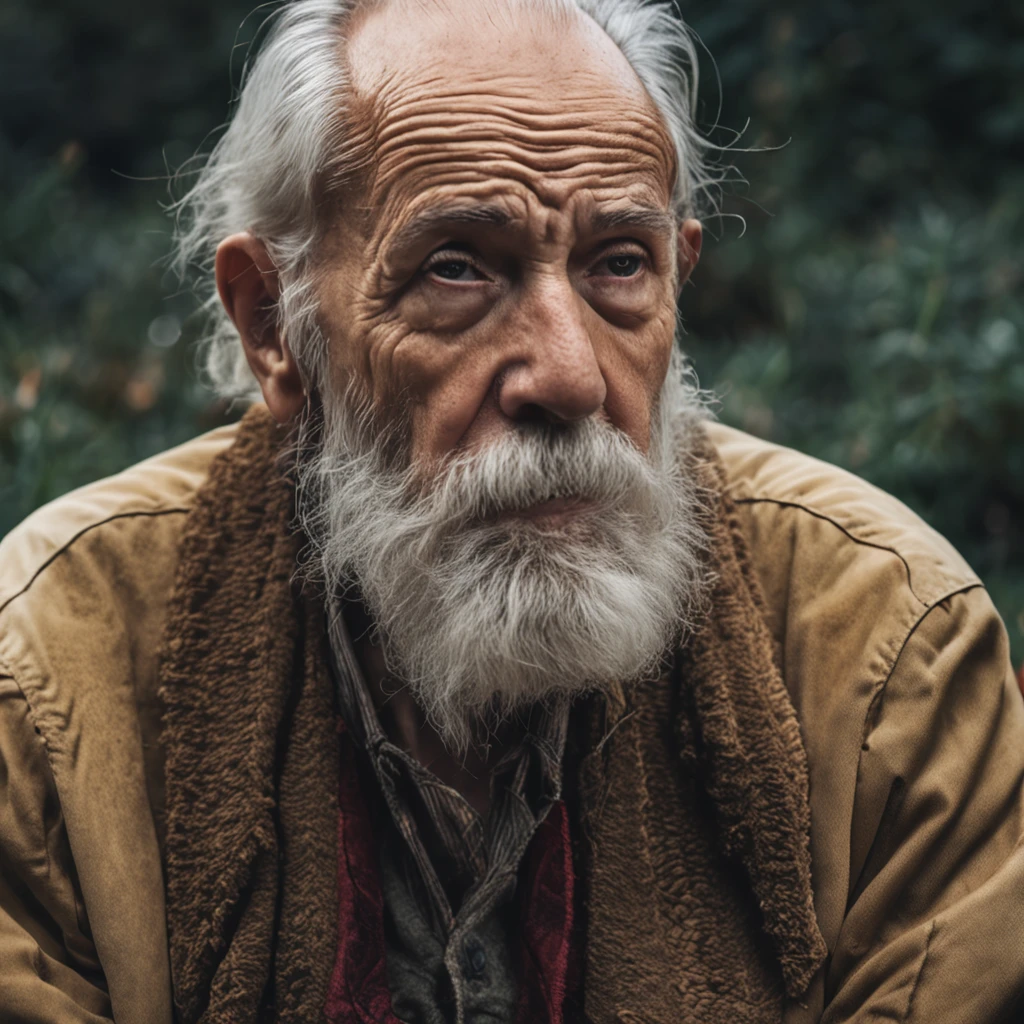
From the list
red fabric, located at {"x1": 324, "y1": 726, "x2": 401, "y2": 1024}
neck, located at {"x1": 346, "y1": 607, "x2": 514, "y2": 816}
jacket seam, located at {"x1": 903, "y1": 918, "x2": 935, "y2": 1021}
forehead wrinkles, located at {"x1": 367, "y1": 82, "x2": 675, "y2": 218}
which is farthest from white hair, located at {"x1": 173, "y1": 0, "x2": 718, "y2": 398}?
jacket seam, located at {"x1": 903, "y1": 918, "x2": 935, "y2": 1021}

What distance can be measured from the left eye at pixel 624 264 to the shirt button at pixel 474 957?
120cm

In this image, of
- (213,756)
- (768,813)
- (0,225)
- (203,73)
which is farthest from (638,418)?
(203,73)

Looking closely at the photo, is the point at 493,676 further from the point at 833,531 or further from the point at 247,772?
the point at 833,531

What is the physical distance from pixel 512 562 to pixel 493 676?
0.66 ft

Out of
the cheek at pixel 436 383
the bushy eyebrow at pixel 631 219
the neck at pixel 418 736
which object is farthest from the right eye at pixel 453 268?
the neck at pixel 418 736

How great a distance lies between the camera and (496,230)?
2.06 m

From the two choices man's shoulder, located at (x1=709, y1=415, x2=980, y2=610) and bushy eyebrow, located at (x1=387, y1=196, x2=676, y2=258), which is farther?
man's shoulder, located at (x1=709, y1=415, x2=980, y2=610)

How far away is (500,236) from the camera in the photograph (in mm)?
2068

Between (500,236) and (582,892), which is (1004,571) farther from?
(500,236)

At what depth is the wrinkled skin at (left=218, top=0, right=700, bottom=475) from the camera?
2.07 metres

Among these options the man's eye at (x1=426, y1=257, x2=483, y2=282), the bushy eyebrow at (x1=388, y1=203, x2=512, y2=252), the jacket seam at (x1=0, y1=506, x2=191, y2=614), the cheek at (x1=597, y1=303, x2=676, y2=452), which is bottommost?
the jacket seam at (x1=0, y1=506, x2=191, y2=614)

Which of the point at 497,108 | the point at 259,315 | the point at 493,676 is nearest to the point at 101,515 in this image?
the point at 259,315

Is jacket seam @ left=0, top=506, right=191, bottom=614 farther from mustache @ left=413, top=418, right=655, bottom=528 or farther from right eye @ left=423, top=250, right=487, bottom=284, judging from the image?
right eye @ left=423, top=250, right=487, bottom=284

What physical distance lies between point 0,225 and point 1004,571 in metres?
3.29
